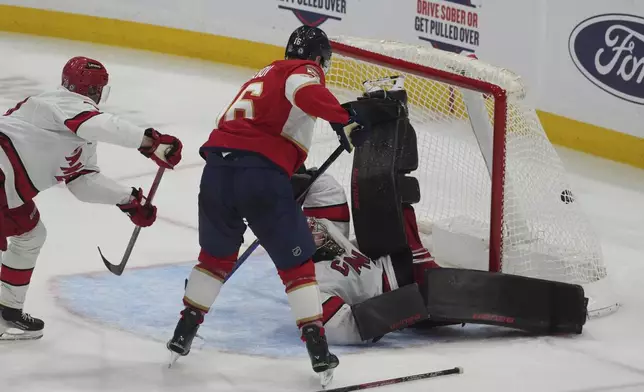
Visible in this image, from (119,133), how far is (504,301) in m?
1.31

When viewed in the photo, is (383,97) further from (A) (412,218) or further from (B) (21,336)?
(B) (21,336)

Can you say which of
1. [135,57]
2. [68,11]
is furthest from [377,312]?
[68,11]

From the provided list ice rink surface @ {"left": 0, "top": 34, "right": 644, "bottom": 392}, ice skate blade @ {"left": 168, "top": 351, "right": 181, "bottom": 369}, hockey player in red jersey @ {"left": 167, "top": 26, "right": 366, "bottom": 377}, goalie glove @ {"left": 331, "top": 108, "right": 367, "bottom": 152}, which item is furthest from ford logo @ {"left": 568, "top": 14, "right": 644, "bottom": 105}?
ice skate blade @ {"left": 168, "top": 351, "right": 181, "bottom": 369}

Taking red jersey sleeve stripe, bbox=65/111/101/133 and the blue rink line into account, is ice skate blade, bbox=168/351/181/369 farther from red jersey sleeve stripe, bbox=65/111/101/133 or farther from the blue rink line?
red jersey sleeve stripe, bbox=65/111/101/133

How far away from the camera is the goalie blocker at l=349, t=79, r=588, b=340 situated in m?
3.44

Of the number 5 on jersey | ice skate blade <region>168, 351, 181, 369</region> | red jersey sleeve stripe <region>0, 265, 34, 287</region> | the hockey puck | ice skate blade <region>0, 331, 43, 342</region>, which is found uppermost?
the number 5 on jersey

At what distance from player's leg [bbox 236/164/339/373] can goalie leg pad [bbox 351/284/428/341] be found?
36cm

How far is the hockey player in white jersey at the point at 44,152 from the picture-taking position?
10.3 feet

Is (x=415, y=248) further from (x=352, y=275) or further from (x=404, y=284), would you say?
(x=352, y=275)

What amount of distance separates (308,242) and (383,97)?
713 mm

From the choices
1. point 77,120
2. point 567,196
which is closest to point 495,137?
point 567,196

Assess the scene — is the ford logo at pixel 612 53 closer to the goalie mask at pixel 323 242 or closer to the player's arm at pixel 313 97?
the goalie mask at pixel 323 242

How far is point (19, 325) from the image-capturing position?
338 cm

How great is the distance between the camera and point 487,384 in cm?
311
